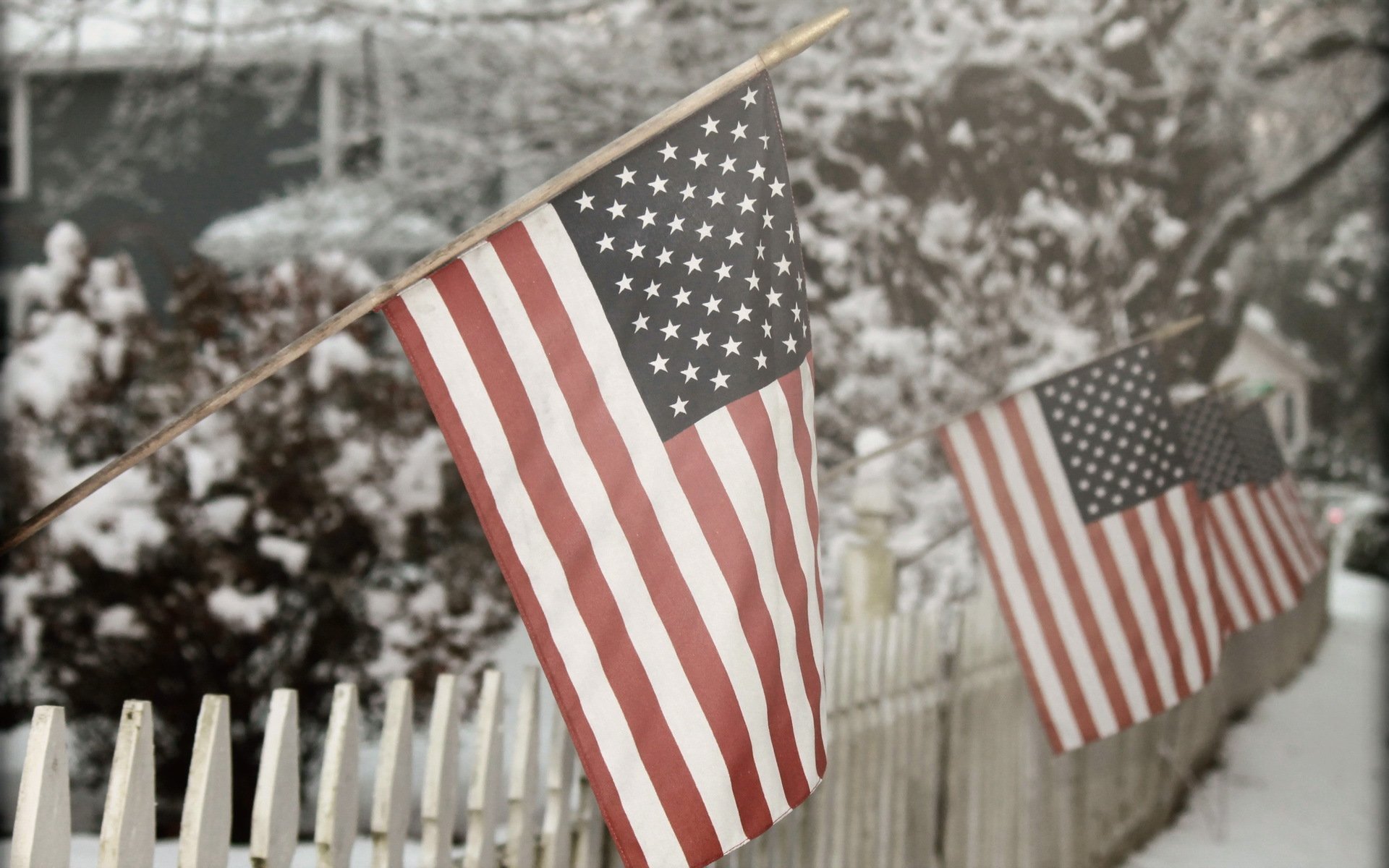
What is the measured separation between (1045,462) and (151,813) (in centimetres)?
310

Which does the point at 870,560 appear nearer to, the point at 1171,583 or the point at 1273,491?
the point at 1171,583

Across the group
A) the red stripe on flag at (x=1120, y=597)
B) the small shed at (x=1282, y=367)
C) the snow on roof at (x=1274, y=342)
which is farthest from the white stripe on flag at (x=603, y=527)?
the snow on roof at (x=1274, y=342)

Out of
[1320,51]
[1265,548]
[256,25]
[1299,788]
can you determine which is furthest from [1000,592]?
[1320,51]

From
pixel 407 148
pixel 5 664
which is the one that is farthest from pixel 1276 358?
pixel 5 664

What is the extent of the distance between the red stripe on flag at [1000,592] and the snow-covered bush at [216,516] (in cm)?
301

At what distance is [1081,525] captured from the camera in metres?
4.20

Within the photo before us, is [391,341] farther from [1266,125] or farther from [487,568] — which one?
[1266,125]

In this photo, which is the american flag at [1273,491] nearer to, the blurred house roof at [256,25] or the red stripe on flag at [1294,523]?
the red stripe on flag at [1294,523]

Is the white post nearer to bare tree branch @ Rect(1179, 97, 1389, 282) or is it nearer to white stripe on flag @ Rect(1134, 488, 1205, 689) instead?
white stripe on flag @ Rect(1134, 488, 1205, 689)

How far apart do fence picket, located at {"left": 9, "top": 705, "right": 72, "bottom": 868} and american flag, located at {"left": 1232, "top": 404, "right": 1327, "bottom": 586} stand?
210 inches

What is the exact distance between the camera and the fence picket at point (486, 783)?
2.55 metres

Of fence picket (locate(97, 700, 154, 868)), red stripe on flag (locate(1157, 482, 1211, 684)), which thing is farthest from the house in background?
fence picket (locate(97, 700, 154, 868))

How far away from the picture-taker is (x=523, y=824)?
270cm

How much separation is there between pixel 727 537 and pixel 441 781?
83 centimetres
